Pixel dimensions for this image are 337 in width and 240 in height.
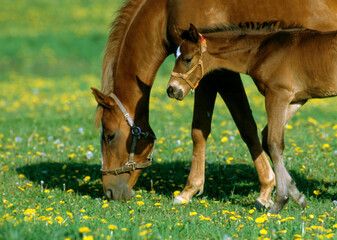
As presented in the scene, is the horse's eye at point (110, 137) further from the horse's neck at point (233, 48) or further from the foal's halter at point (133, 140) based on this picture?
the horse's neck at point (233, 48)

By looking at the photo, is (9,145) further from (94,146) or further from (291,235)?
(291,235)

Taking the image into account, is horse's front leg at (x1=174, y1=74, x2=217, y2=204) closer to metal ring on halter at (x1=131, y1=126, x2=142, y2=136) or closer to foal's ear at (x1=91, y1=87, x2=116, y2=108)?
metal ring on halter at (x1=131, y1=126, x2=142, y2=136)

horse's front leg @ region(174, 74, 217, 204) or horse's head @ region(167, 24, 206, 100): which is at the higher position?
horse's head @ region(167, 24, 206, 100)

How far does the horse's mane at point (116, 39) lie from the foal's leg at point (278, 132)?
73.3 inches

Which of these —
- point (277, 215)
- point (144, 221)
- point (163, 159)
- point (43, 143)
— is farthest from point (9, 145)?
point (277, 215)

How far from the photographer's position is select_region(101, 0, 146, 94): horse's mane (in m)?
5.91

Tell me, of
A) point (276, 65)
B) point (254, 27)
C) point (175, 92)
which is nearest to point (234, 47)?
point (254, 27)

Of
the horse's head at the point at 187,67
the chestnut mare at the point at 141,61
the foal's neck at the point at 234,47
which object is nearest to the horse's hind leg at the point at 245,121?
the chestnut mare at the point at 141,61

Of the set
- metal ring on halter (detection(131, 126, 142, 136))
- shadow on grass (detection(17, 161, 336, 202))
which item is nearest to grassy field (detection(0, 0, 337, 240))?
shadow on grass (detection(17, 161, 336, 202))

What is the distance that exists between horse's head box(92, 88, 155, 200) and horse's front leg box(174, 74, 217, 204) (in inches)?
26.3

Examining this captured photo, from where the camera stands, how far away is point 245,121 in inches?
246

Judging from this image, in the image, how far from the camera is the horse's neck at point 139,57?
582 cm

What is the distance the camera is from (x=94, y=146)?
8.60m

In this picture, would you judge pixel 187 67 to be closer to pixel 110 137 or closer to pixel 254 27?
pixel 254 27
